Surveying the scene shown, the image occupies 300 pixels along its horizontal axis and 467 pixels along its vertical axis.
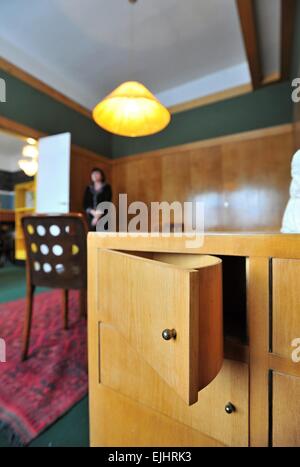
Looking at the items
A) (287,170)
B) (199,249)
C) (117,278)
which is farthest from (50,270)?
(287,170)

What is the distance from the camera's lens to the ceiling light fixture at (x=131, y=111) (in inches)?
56.8

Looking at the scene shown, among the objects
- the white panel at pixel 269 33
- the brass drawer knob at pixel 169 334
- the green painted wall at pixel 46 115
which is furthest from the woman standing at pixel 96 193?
the brass drawer knob at pixel 169 334

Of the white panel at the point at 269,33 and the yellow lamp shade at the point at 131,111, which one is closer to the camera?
the yellow lamp shade at the point at 131,111

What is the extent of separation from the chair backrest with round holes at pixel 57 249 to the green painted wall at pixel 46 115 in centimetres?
201

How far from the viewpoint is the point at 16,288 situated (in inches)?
104

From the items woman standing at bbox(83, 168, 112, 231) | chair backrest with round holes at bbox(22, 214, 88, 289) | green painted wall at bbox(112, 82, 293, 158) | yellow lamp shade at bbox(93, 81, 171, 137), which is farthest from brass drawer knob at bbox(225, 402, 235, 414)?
green painted wall at bbox(112, 82, 293, 158)

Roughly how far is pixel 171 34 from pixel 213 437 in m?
3.20

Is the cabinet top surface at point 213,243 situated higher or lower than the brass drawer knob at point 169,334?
higher

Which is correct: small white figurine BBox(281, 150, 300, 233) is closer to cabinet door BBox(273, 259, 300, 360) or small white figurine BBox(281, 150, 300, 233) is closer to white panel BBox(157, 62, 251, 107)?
cabinet door BBox(273, 259, 300, 360)

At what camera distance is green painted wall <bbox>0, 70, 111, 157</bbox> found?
2.45m

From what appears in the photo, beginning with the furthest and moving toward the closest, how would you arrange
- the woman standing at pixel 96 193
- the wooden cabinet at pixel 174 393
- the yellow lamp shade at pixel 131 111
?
the woman standing at pixel 96 193 → the yellow lamp shade at pixel 131 111 → the wooden cabinet at pixel 174 393

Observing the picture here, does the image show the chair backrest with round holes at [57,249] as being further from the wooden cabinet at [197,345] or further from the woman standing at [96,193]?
the woman standing at [96,193]

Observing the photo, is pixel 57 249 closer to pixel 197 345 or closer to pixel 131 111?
pixel 197 345

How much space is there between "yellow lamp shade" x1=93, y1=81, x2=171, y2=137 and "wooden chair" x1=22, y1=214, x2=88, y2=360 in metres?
0.93
